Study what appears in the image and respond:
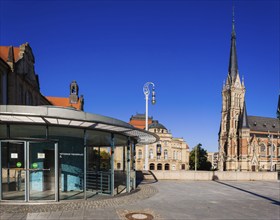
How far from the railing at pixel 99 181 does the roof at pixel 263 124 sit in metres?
96.7

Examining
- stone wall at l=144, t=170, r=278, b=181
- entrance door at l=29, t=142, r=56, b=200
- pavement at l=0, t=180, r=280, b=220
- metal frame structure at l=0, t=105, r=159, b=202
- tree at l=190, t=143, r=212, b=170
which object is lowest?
tree at l=190, t=143, r=212, b=170

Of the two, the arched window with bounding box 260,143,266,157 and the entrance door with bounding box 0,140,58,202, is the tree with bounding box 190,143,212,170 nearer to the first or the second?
the arched window with bounding box 260,143,266,157

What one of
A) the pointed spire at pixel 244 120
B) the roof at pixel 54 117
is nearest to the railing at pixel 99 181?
the roof at pixel 54 117

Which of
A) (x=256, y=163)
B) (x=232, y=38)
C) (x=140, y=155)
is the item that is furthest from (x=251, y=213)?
(x=232, y=38)

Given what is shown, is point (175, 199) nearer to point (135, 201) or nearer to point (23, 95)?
point (135, 201)

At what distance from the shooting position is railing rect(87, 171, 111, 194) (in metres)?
14.1

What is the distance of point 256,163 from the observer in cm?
9269

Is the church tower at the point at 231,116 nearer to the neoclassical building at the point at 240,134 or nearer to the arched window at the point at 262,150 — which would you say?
the neoclassical building at the point at 240,134

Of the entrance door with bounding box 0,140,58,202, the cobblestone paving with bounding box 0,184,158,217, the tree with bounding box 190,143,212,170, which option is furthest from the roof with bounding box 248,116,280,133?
the entrance door with bounding box 0,140,58,202

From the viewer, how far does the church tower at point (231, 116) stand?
306ft

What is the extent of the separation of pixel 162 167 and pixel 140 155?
858 centimetres

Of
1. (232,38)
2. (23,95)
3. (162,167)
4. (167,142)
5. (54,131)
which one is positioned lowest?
(162,167)

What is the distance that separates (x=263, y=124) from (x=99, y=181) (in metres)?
104

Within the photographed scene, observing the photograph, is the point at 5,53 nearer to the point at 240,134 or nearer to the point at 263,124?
the point at 240,134
